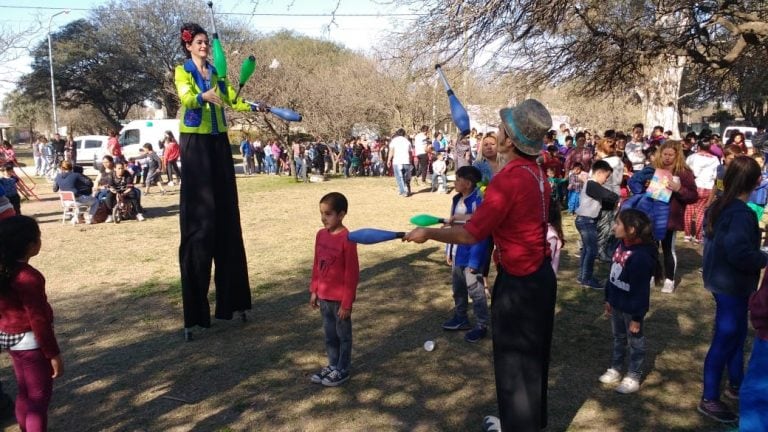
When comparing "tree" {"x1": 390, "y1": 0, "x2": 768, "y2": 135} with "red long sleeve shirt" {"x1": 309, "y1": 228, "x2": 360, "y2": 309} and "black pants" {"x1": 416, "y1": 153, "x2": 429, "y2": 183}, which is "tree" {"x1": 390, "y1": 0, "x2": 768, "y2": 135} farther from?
"black pants" {"x1": 416, "y1": 153, "x2": 429, "y2": 183}

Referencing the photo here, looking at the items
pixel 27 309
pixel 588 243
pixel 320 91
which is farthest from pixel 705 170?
pixel 320 91

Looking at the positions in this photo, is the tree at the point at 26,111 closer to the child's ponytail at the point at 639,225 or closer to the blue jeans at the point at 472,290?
the blue jeans at the point at 472,290

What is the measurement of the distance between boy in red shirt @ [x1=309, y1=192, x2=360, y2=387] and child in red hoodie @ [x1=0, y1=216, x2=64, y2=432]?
1.75 metres

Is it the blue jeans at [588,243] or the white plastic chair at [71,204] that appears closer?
the blue jeans at [588,243]

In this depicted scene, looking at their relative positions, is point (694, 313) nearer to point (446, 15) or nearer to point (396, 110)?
point (446, 15)

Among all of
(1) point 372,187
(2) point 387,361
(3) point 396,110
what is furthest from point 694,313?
(3) point 396,110

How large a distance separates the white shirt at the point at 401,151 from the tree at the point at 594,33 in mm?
4521

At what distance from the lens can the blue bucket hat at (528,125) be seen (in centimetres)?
278

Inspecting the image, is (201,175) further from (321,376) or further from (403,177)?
(403,177)

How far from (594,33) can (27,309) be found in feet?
29.7

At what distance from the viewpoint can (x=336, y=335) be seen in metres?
4.27

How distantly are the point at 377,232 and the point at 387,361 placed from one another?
2.04 m

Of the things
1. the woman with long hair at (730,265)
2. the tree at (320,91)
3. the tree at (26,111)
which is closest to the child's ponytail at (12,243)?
the woman with long hair at (730,265)

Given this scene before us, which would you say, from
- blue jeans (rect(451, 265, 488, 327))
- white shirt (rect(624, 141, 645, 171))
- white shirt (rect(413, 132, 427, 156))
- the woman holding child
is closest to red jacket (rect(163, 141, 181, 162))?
white shirt (rect(413, 132, 427, 156))
